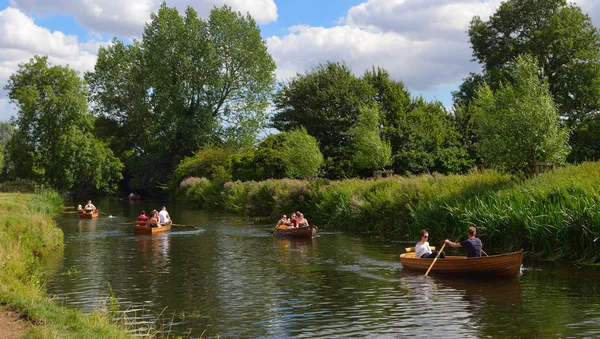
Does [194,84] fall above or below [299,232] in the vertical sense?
above

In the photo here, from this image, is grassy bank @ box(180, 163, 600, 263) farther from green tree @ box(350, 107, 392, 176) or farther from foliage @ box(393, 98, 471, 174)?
foliage @ box(393, 98, 471, 174)

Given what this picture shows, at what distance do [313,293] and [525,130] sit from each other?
43.6ft

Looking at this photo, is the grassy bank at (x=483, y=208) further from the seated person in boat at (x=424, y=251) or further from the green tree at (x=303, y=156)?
the green tree at (x=303, y=156)

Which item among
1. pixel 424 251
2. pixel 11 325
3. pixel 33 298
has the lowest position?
pixel 11 325

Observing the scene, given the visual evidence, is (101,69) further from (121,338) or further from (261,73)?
(121,338)

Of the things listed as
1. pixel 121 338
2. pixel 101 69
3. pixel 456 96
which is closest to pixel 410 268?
pixel 121 338

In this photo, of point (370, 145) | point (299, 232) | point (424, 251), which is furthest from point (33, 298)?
point (370, 145)

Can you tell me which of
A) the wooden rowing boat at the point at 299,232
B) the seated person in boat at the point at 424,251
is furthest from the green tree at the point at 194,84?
the seated person in boat at the point at 424,251

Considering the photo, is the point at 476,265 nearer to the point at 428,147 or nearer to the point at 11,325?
the point at 11,325

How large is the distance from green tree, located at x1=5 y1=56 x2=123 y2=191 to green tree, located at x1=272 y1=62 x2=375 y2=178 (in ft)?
76.4

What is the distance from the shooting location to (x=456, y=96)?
59.6m

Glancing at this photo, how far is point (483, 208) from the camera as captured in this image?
22.2 meters

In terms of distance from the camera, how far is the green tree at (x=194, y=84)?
64375 mm

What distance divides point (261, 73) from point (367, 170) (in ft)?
79.6
